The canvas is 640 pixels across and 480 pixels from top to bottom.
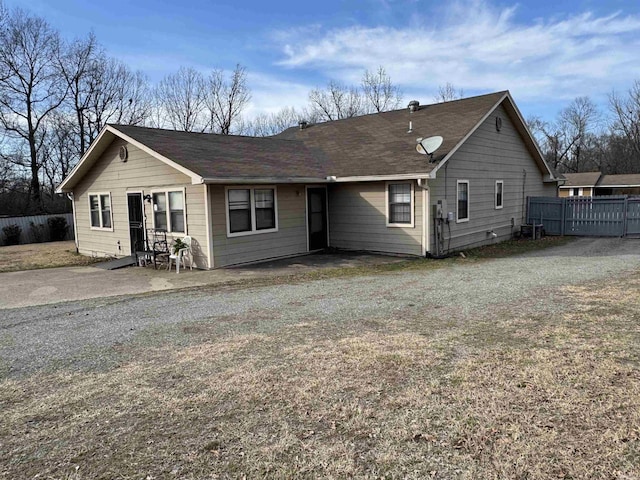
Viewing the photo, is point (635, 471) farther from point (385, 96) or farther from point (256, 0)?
point (385, 96)

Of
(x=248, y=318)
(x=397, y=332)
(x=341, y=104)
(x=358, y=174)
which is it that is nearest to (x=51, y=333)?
(x=248, y=318)

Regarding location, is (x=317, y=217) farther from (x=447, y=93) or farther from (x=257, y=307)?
(x=447, y=93)

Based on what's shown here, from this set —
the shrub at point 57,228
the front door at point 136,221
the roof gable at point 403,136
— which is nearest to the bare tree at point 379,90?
the roof gable at point 403,136

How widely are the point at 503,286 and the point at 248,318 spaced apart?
4.41 metres

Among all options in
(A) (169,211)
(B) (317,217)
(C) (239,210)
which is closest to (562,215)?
(B) (317,217)

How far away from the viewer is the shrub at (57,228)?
2073cm

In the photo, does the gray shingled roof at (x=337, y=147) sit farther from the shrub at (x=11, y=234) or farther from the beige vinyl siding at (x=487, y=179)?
the shrub at (x=11, y=234)

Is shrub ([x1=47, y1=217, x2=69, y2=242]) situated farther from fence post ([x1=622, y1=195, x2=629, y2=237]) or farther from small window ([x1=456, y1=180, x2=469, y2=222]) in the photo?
fence post ([x1=622, y1=195, x2=629, y2=237])

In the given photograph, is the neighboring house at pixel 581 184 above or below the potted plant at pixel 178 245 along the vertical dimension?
above

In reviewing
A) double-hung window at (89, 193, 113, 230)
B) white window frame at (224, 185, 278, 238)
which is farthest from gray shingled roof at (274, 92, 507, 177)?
double-hung window at (89, 193, 113, 230)

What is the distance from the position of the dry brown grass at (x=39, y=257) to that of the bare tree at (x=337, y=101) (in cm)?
2666

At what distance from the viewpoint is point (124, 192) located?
13.1 metres

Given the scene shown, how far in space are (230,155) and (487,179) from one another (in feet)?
26.6

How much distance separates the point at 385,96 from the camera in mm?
38594
